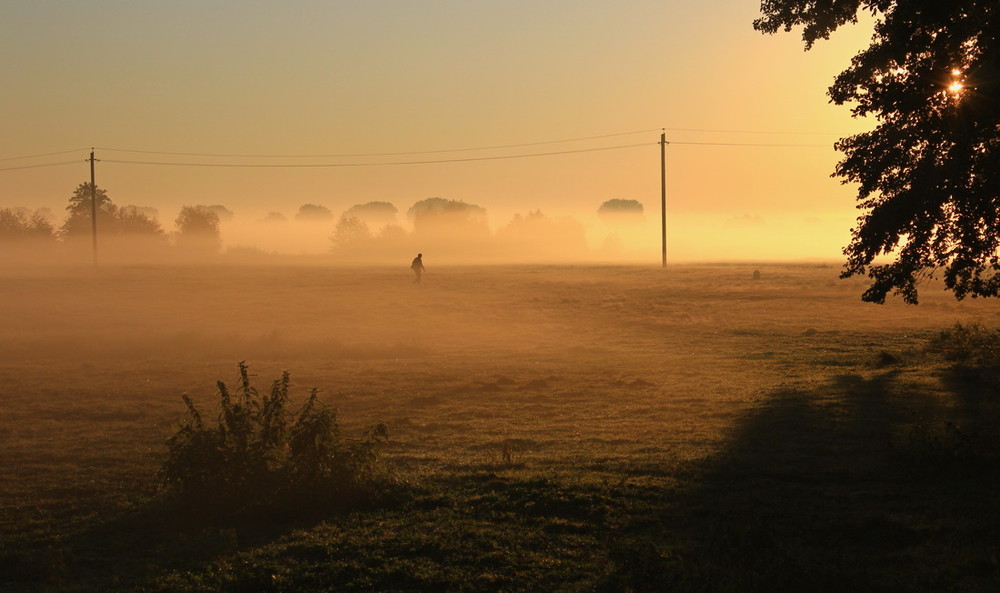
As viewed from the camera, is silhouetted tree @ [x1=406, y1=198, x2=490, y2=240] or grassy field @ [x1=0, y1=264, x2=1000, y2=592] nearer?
grassy field @ [x1=0, y1=264, x2=1000, y2=592]

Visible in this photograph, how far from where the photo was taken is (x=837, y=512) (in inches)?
401

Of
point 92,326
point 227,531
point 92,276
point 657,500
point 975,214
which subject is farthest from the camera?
point 92,276

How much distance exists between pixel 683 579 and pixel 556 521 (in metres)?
2.67

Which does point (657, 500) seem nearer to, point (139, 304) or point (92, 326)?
point (92, 326)

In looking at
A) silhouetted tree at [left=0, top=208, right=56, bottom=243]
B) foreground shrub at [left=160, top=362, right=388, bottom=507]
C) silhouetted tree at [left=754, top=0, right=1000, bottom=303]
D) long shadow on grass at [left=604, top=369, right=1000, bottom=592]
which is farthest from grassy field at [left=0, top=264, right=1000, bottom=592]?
silhouetted tree at [left=0, top=208, right=56, bottom=243]

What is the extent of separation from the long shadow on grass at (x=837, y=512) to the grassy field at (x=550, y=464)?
0.04 meters

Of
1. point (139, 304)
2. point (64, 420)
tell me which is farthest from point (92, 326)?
point (64, 420)

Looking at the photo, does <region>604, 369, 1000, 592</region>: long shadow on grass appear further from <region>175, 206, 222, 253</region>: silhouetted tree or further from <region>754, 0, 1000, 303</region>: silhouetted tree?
<region>175, 206, 222, 253</region>: silhouetted tree

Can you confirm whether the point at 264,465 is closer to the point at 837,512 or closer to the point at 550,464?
the point at 550,464

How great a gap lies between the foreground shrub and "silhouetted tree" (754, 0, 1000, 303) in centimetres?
950

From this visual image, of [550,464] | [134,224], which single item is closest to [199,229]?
[134,224]

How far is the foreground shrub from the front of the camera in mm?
11219

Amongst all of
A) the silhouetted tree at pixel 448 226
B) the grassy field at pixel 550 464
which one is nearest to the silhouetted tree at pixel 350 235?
the silhouetted tree at pixel 448 226

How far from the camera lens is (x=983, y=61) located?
12297mm
